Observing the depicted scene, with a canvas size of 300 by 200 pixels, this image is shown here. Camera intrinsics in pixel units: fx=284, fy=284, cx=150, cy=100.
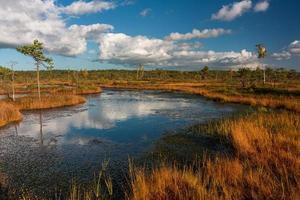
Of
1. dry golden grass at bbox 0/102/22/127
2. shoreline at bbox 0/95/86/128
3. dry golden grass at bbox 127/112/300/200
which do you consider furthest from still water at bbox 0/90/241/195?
dry golden grass at bbox 127/112/300/200

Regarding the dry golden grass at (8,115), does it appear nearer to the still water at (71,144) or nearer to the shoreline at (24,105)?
the shoreline at (24,105)

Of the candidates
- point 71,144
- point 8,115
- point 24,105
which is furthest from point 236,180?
point 24,105

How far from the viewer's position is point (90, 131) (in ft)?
64.3

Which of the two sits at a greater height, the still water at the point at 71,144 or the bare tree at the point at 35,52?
the bare tree at the point at 35,52

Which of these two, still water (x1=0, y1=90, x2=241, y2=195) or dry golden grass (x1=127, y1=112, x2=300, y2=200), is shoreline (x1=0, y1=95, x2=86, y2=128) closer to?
still water (x1=0, y1=90, x2=241, y2=195)

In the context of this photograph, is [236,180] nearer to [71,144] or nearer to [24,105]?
[71,144]

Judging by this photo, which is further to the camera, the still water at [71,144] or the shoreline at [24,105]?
the shoreline at [24,105]

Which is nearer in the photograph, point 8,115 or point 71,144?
point 71,144

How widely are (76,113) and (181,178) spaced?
22.3m

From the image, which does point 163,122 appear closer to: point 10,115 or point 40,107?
point 10,115

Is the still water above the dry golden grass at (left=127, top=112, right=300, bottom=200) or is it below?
below

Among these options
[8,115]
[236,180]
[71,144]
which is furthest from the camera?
[8,115]

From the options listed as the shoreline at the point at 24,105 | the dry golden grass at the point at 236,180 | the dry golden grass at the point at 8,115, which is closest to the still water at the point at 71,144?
the dry golden grass at the point at 8,115

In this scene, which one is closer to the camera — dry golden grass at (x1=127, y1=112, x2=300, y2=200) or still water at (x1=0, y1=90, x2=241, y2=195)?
dry golden grass at (x1=127, y1=112, x2=300, y2=200)
